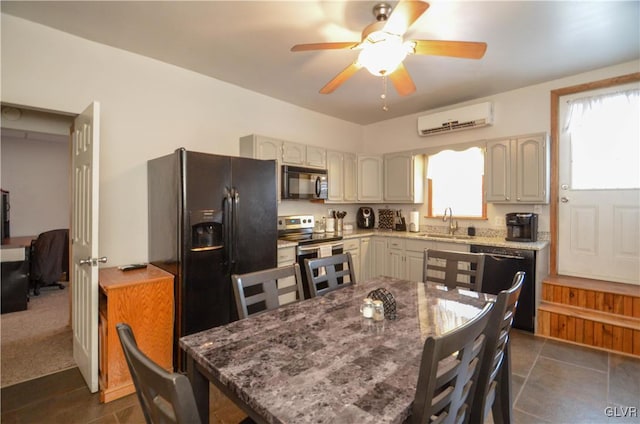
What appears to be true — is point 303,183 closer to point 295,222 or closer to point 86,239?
point 295,222

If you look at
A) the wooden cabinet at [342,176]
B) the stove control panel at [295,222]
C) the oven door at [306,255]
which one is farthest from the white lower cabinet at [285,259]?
the wooden cabinet at [342,176]

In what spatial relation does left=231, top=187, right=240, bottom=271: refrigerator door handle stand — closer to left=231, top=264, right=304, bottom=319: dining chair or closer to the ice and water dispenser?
the ice and water dispenser

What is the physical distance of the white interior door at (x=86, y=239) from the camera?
210cm

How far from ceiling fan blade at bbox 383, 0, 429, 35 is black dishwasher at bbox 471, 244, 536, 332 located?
2544 millimetres

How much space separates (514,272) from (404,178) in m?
1.89

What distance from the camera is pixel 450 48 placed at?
1.87m

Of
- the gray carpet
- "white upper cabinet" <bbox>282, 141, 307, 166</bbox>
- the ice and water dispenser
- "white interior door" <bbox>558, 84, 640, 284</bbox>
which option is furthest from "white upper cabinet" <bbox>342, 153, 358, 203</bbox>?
the gray carpet

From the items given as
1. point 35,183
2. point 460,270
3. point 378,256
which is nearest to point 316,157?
point 378,256

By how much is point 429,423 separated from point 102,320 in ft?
7.58

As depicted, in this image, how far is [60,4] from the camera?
7.03 feet

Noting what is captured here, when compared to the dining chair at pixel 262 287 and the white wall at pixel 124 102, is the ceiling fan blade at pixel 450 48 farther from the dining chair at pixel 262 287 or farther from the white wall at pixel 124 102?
the white wall at pixel 124 102

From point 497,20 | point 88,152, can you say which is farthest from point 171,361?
point 497,20

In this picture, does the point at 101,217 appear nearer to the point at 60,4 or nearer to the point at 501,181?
the point at 60,4

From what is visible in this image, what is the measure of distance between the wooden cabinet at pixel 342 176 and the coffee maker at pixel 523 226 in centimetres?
204
